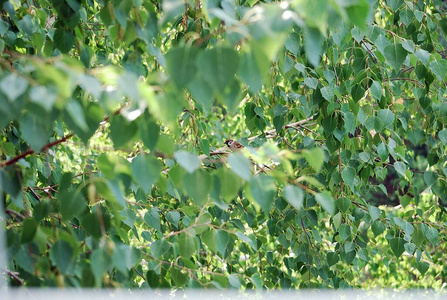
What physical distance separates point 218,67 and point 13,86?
6.6 inches

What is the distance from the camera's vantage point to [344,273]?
1.83 metres

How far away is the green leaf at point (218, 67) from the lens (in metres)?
0.55

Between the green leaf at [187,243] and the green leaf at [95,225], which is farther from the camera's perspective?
the green leaf at [187,243]

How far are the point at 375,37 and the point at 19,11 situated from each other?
0.67m

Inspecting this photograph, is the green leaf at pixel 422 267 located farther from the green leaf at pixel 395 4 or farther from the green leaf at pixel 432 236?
the green leaf at pixel 395 4

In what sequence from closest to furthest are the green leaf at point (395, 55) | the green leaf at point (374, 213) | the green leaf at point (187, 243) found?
the green leaf at point (187, 243)
the green leaf at point (395, 55)
the green leaf at point (374, 213)

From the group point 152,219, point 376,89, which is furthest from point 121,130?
point 376,89

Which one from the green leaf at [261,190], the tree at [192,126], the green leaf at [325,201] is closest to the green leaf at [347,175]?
the tree at [192,126]

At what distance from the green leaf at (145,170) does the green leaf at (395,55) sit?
0.66 m

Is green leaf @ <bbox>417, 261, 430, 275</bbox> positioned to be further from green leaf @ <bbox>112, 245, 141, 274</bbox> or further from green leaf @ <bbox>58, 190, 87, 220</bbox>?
green leaf @ <bbox>58, 190, 87, 220</bbox>

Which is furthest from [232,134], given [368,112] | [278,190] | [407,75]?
[368,112]

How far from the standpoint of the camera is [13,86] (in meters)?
0.53

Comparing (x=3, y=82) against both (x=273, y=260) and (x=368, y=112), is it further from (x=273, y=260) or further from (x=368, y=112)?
(x=273, y=260)

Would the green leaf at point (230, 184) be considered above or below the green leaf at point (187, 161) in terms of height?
below
